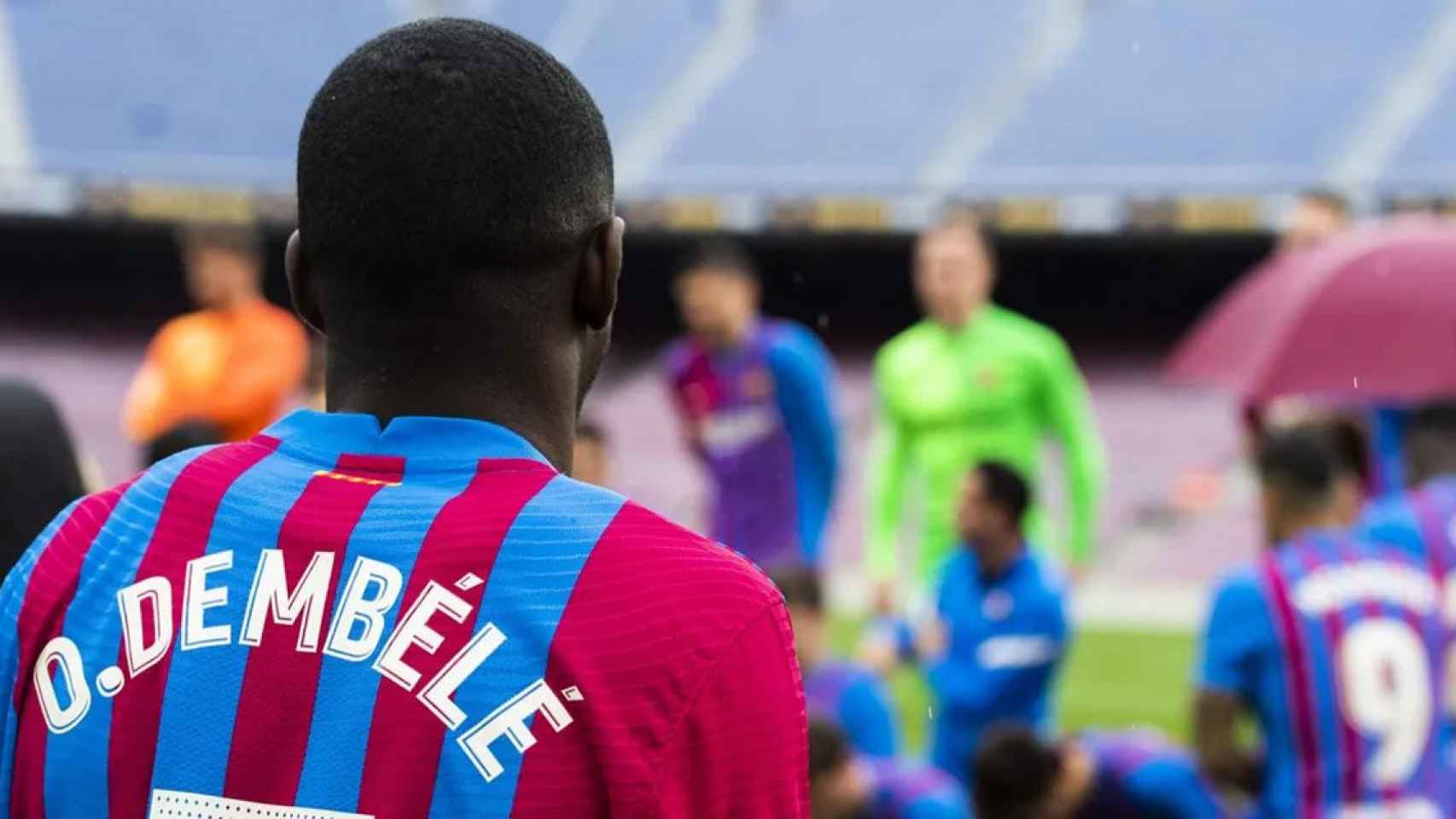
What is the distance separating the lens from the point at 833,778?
4.10m

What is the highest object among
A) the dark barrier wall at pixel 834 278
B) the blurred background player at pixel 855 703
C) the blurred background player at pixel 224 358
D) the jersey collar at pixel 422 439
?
the dark barrier wall at pixel 834 278

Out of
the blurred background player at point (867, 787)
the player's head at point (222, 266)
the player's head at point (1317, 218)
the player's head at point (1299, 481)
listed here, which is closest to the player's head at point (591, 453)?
the blurred background player at point (867, 787)

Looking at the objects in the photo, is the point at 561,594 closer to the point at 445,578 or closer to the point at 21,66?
the point at 445,578

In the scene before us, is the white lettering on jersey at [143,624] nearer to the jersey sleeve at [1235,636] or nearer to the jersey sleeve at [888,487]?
the jersey sleeve at [1235,636]

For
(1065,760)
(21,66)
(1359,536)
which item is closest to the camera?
(1359,536)

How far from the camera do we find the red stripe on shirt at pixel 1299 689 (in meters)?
3.75

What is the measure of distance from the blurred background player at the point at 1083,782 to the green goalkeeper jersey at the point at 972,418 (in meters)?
2.36

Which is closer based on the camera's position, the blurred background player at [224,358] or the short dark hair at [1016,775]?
the short dark hair at [1016,775]

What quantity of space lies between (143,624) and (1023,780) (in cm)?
337

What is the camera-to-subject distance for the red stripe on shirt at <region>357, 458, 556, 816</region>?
1263 millimetres

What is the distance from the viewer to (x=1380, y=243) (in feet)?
15.8

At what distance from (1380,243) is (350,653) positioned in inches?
157

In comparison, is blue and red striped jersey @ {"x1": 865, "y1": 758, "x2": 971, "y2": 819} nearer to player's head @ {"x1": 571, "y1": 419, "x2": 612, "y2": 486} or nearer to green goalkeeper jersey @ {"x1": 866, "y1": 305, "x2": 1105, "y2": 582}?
player's head @ {"x1": 571, "y1": 419, "x2": 612, "y2": 486}

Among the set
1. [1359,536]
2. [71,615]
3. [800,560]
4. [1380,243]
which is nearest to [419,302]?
[71,615]
